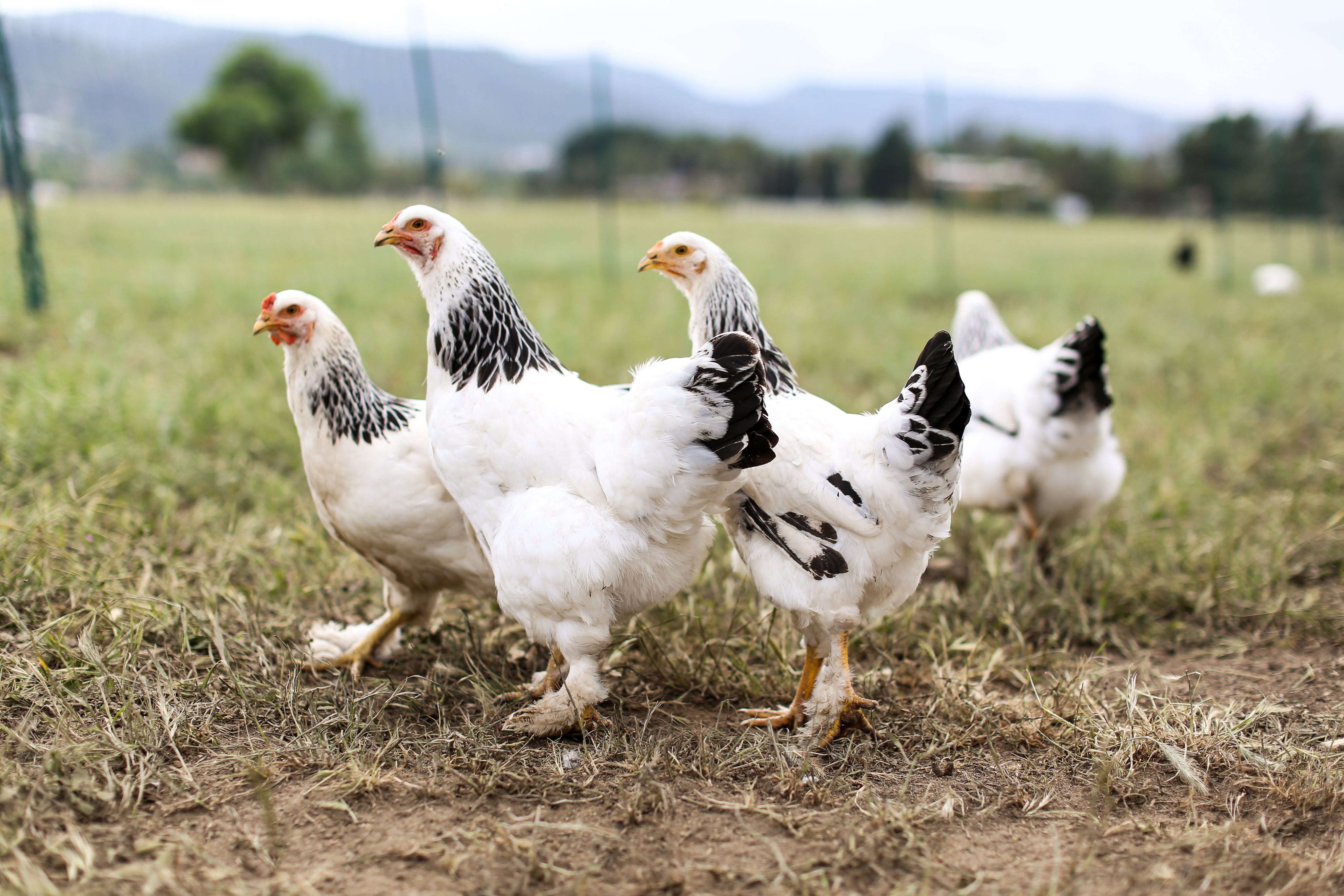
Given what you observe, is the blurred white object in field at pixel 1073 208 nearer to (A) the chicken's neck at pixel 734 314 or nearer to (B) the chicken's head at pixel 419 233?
(A) the chicken's neck at pixel 734 314

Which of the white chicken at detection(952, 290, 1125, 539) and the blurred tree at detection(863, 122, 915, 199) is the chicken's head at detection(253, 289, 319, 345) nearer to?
the white chicken at detection(952, 290, 1125, 539)

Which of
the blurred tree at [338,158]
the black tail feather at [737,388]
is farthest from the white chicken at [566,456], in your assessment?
the blurred tree at [338,158]

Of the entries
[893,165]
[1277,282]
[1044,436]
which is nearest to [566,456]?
[1044,436]

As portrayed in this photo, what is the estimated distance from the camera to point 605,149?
9688mm

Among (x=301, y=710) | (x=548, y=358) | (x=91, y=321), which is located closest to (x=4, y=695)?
(x=301, y=710)

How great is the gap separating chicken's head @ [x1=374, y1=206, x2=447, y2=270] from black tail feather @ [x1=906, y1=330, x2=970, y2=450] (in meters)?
1.42

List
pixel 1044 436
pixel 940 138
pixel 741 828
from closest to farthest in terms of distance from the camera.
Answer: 1. pixel 741 828
2. pixel 1044 436
3. pixel 940 138

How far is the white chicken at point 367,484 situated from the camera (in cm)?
265

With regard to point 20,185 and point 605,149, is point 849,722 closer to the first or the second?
point 20,185

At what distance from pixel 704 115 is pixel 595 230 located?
3.01 metres

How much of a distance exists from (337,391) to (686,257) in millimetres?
1206

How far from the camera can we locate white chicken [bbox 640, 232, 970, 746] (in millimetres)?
2193

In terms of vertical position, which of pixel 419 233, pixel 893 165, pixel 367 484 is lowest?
pixel 367 484

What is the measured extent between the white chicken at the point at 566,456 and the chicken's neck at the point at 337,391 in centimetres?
34
